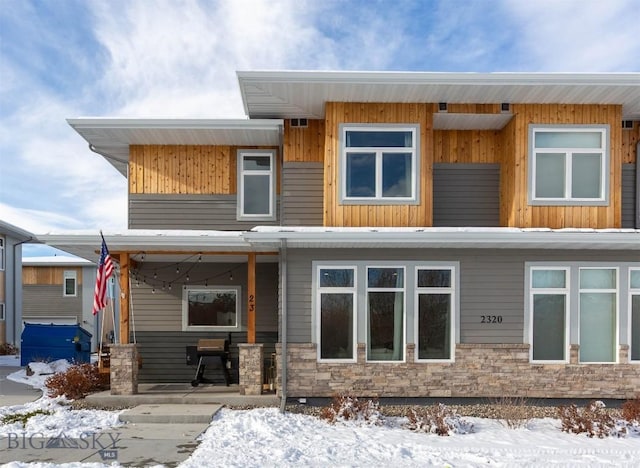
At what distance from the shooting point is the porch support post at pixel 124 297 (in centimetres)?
877

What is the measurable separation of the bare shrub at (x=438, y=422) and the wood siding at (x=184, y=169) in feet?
18.5

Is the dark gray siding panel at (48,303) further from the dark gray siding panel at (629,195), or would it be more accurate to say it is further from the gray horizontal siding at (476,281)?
the dark gray siding panel at (629,195)

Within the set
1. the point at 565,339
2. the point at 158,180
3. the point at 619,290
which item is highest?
the point at 158,180

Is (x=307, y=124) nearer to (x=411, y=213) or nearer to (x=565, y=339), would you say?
(x=411, y=213)

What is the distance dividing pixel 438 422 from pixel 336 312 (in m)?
2.54

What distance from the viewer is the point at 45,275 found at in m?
24.0

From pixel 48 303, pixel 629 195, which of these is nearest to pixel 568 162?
pixel 629 195

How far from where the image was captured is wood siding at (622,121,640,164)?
991cm

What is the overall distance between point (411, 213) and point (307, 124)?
2.90m

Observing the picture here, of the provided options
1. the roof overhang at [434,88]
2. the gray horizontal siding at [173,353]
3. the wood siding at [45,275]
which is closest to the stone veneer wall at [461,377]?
the gray horizontal siding at [173,353]

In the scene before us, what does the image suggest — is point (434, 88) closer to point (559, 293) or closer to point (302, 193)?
point (302, 193)

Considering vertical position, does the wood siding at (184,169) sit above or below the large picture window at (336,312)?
above

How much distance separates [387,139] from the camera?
8.91 meters

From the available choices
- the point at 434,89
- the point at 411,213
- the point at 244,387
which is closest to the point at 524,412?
the point at 411,213
